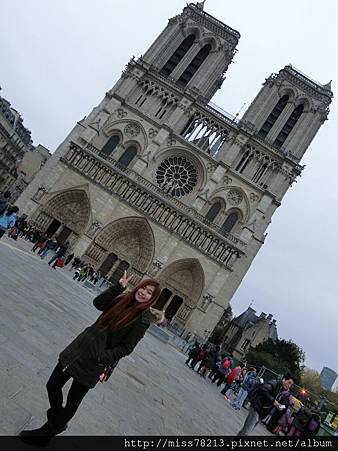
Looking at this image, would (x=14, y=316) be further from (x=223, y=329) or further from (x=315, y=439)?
(x=223, y=329)

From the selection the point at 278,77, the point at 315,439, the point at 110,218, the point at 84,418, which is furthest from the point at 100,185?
the point at 84,418

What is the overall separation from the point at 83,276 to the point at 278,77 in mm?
22065

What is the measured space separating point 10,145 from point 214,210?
1083 inches

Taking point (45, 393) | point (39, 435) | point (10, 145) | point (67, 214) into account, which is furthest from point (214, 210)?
point (10, 145)

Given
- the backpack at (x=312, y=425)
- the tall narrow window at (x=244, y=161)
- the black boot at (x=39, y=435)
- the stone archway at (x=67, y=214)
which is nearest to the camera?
the black boot at (x=39, y=435)

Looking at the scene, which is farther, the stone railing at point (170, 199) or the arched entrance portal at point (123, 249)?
the stone railing at point (170, 199)

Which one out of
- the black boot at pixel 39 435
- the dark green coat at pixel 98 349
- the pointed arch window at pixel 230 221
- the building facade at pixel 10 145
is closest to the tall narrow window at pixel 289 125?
the pointed arch window at pixel 230 221

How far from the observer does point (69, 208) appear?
27172 millimetres

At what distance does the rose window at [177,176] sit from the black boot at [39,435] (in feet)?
85.7

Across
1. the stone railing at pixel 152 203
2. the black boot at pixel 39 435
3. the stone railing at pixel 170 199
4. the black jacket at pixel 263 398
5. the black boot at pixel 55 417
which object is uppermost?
the stone railing at pixel 170 199

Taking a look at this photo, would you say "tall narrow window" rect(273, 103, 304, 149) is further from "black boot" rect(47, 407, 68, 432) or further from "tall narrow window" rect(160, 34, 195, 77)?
"black boot" rect(47, 407, 68, 432)

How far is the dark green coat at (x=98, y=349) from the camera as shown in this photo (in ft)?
8.58

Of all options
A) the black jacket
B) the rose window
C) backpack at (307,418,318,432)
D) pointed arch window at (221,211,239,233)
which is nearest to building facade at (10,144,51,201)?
the rose window

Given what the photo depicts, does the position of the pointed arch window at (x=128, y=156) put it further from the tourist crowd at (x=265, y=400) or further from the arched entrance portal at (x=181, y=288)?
the tourist crowd at (x=265, y=400)
